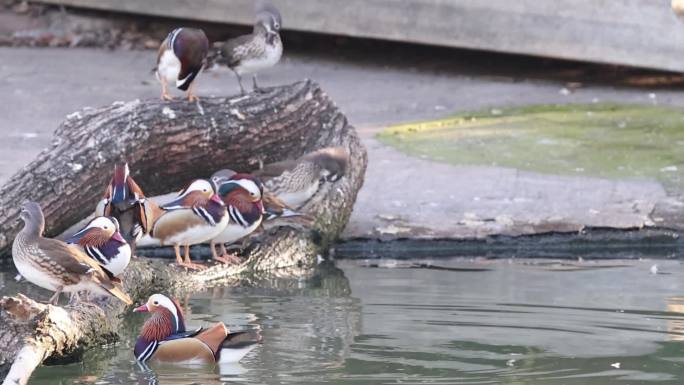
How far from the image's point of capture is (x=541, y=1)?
1427 cm

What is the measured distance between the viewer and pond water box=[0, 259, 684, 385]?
5953mm

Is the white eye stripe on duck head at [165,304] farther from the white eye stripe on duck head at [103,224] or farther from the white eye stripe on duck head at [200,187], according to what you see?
the white eye stripe on duck head at [200,187]

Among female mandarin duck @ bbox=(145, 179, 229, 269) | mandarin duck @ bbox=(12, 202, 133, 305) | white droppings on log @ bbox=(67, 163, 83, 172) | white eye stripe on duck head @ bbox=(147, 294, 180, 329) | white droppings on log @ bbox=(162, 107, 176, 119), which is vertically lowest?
white eye stripe on duck head @ bbox=(147, 294, 180, 329)

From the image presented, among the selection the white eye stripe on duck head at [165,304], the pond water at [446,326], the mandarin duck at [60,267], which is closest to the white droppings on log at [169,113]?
the pond water at [446,326]

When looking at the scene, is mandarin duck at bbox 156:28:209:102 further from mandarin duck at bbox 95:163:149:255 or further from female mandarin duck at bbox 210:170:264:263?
mandarin duck at bbox 95:163:149:255

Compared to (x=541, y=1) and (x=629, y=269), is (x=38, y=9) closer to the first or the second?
(x=541, y=1)

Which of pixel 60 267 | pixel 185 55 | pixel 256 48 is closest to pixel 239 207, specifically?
pixel 185 55

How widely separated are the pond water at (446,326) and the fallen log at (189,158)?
0.88ft

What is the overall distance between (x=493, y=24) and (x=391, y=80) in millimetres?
1288

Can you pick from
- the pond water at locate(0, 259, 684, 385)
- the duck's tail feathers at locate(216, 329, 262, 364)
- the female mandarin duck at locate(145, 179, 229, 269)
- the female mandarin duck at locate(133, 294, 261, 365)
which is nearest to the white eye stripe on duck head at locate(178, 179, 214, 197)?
the female mandarin duck at locate(145, 179, 229, 269)

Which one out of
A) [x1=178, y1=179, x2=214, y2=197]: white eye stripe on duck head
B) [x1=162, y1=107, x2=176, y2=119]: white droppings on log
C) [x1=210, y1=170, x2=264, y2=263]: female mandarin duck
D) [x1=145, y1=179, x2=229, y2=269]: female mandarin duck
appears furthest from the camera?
[x1=162, y1=107, x2=176, y2=119]: white droppings on log

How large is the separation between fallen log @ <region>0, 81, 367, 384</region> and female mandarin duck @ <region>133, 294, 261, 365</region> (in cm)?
67

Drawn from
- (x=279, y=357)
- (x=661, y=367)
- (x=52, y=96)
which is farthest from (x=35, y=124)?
(x=661, y=367)

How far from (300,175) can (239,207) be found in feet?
2.81
